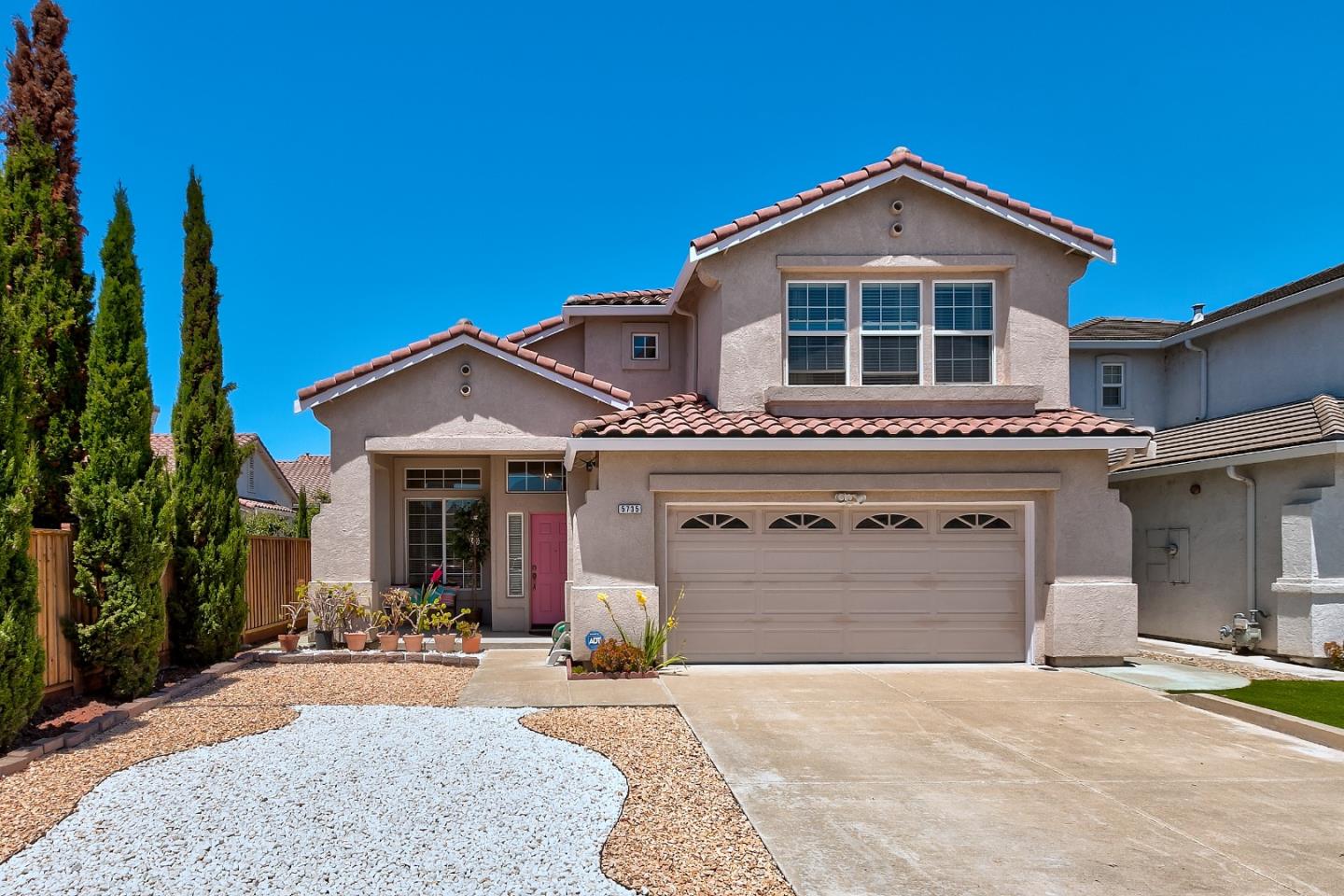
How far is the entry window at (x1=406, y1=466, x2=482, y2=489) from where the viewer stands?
16.5 m

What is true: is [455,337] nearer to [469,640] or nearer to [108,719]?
[469,640]

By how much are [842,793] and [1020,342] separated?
29.4 ft

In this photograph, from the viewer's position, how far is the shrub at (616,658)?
11.7 metres

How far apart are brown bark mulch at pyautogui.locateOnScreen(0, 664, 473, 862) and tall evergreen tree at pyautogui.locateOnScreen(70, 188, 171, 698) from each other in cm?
87

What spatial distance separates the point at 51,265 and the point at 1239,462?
16707mm

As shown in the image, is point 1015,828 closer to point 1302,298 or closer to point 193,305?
point 193,305

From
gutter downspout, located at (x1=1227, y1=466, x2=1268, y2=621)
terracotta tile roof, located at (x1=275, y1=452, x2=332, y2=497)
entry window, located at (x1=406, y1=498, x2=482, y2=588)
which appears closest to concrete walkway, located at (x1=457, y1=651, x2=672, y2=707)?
entry window, located at (x1=406, y1=498, x2=482, y2=588)

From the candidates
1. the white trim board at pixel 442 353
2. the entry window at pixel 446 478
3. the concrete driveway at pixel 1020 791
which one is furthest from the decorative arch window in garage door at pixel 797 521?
the entry window at pixel 446 478

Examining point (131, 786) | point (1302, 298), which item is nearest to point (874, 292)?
point (1302, 298)

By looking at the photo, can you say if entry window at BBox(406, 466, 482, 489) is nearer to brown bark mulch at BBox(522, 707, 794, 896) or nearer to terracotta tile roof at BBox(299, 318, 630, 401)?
terracotta tile roof at BBox(299, 318, 630, 401)

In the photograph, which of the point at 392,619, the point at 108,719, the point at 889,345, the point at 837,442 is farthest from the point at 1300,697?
the point at 108,719

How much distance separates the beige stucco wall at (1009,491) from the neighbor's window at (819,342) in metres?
1.55

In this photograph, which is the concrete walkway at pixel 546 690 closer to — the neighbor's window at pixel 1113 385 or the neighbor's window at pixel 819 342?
the neighbor's window at pixel 819 342

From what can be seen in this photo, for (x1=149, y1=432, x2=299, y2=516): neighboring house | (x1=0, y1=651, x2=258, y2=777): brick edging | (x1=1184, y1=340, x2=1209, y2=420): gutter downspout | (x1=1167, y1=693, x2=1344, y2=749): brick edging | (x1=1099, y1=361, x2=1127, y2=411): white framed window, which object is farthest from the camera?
(x1=149, y1=432, x2=299, y2=516): neighboring house
